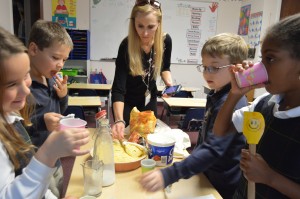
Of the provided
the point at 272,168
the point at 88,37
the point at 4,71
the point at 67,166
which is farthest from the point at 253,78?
the point at 88,37

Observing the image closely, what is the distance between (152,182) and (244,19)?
5.93 metres

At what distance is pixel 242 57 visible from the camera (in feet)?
4.35

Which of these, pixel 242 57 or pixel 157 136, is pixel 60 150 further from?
pixel 242 57

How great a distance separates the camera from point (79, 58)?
5.57 m

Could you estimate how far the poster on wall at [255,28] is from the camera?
5.23 meters

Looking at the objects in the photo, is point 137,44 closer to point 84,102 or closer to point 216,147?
point 216,147

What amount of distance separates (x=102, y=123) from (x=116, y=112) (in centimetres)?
67

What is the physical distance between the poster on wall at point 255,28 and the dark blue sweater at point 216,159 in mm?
4565

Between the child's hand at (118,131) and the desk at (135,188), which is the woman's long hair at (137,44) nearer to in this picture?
the child's hand at (118,131)

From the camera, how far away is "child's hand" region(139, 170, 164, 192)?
3.06 ft

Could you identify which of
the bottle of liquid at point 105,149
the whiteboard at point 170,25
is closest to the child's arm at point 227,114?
the bottle of liquid at point 105,149

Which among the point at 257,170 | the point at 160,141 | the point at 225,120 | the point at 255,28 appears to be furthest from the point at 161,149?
the point at 255,28

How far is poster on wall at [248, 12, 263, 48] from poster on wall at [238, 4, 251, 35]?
0.59ft

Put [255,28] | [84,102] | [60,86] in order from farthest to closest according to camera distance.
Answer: [255,28] → [84,102] → [60,86]
